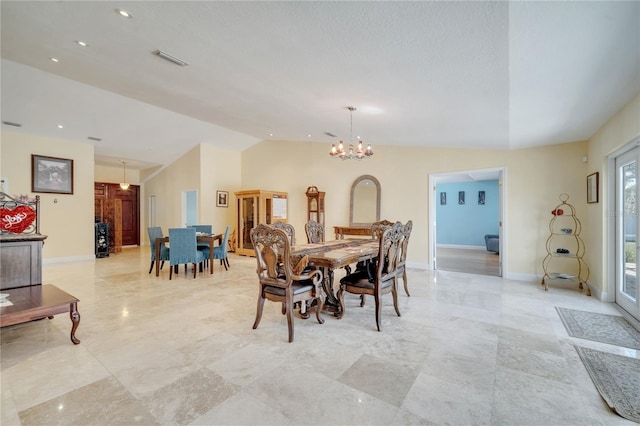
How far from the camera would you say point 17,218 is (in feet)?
9.52

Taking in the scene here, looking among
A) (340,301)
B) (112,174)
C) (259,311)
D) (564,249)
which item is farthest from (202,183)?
(564,249)

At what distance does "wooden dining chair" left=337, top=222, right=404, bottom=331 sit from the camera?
9.30 ft

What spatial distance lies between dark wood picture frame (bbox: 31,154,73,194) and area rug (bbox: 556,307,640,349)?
9471mm

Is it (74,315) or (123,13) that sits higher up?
(123,13)

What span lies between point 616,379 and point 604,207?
2698 mm

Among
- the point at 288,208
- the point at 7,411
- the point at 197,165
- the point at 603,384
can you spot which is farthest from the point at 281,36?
the point at 197,165

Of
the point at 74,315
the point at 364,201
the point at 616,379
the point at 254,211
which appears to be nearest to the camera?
the point at 616,379

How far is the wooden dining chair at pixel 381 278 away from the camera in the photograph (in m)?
2.84

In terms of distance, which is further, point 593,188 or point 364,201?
point 364,201

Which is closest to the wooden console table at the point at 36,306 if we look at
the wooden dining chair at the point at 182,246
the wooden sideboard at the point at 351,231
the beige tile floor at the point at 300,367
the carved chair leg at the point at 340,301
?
the beige tile floor at the point at 300,367

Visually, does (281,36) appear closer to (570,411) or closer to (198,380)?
(198,380)

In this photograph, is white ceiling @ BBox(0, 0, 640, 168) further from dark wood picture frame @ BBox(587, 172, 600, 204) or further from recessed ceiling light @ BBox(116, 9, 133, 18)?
dark wood picture frame @ BBox(587, 172, 600, 204)

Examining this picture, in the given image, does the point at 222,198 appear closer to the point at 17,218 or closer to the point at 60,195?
the point at 60,195

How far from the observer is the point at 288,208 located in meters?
7.93
